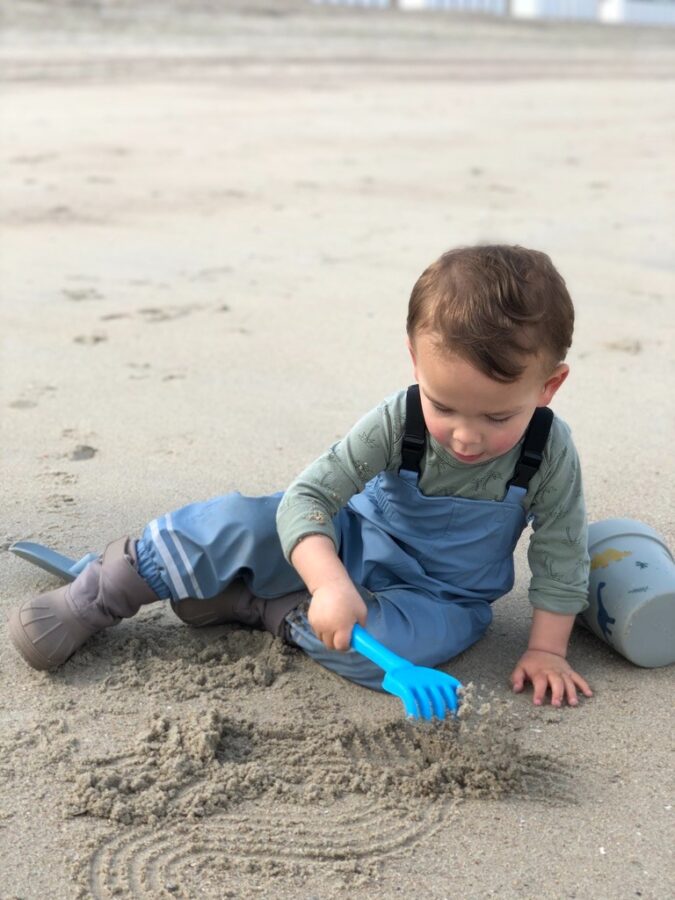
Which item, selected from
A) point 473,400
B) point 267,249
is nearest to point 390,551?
point 473,400

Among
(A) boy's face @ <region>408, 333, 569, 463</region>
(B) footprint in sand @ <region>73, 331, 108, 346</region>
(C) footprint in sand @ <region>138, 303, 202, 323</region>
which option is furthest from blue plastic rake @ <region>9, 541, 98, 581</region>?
(C) footprint in sand @ <region>138, 303, 202, 323</region>

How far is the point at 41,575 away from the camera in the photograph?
237 centimetres

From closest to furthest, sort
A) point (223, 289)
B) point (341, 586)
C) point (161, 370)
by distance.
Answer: point (341, 586), point (161, 370), point (223, 289)

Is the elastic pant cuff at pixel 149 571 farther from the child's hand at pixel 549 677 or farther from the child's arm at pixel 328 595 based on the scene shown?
the child's hand at pixel 549 677

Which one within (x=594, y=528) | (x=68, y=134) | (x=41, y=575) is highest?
(x=594, y=528)

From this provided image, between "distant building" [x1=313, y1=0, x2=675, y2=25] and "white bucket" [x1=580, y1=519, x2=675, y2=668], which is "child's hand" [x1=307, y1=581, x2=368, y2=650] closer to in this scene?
"white bucket" [x1=580, y1=519, x2=675, y2=668]

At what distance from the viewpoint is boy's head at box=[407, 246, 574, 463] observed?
181cm

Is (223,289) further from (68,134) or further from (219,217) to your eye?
(68,134)

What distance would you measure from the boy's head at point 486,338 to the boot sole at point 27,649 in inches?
30.3

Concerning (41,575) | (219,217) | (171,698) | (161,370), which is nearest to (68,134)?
(219,217)

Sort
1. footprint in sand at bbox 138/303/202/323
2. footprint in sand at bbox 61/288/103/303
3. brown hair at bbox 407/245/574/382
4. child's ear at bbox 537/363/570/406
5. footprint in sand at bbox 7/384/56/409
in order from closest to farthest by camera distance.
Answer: brown hair at bbox 407/245/574/382
child's ear at bbox 537/363/570/406
footprint in sand at bbox 7/384/56/409
footprint in sand at bbox 138/303/202/323
footprint in sand at bbox 61/288/103/303

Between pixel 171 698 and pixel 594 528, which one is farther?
pixel 594 528

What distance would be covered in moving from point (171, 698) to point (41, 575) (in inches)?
20.7

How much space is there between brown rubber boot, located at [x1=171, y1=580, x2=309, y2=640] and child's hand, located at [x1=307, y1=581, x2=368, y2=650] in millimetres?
269
